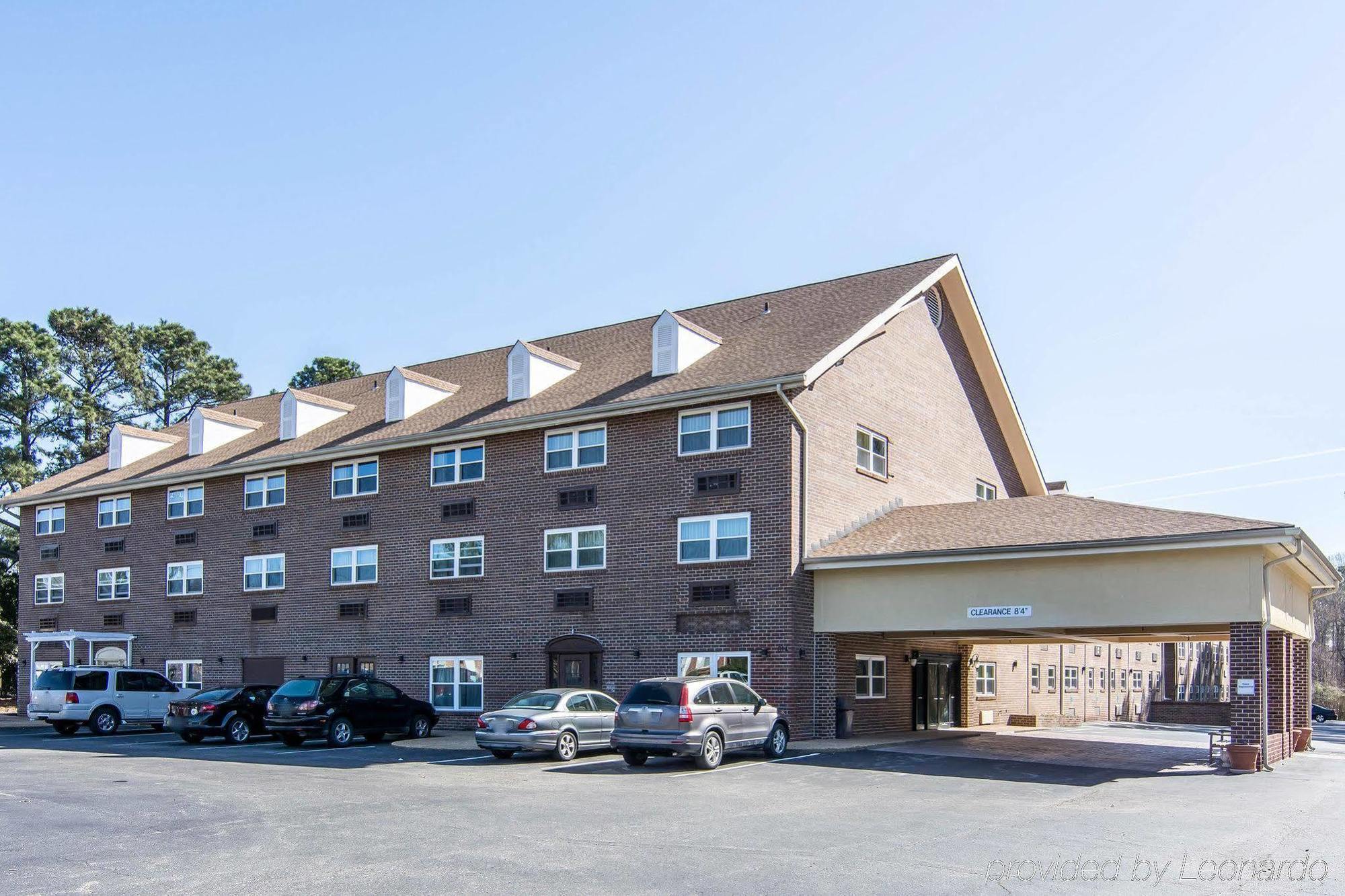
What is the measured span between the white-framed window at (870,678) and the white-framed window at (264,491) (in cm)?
1831

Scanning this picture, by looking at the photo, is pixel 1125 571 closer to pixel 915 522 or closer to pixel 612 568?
pixel 915 522

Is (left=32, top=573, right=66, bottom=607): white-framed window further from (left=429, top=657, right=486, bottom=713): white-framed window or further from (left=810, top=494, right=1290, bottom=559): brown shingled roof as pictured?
(left=810, top=494, right=1290, bottom=559): brown shingled roof

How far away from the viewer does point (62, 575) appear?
143 feet

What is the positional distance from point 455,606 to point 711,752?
518 inches

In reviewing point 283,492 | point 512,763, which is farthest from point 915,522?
point 283,492

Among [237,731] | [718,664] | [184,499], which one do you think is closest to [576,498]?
[718,664]

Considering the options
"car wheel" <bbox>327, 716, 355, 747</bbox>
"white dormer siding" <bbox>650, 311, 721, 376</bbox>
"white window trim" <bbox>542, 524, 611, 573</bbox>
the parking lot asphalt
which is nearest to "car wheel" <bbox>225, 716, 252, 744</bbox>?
"car wheel" <bbox>327, 716, 355, 747</bbox>

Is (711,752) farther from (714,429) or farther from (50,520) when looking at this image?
(50,520)

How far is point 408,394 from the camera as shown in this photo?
3588 cm

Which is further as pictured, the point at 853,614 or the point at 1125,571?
the point at 853,614

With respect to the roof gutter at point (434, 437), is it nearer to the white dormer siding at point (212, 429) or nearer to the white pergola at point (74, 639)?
the white dormer siding at point (212, 429)

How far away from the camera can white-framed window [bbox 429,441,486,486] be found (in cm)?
3278

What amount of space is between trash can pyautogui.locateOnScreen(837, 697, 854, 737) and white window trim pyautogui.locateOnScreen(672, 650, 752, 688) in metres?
2.21

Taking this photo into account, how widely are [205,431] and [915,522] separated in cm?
2475
